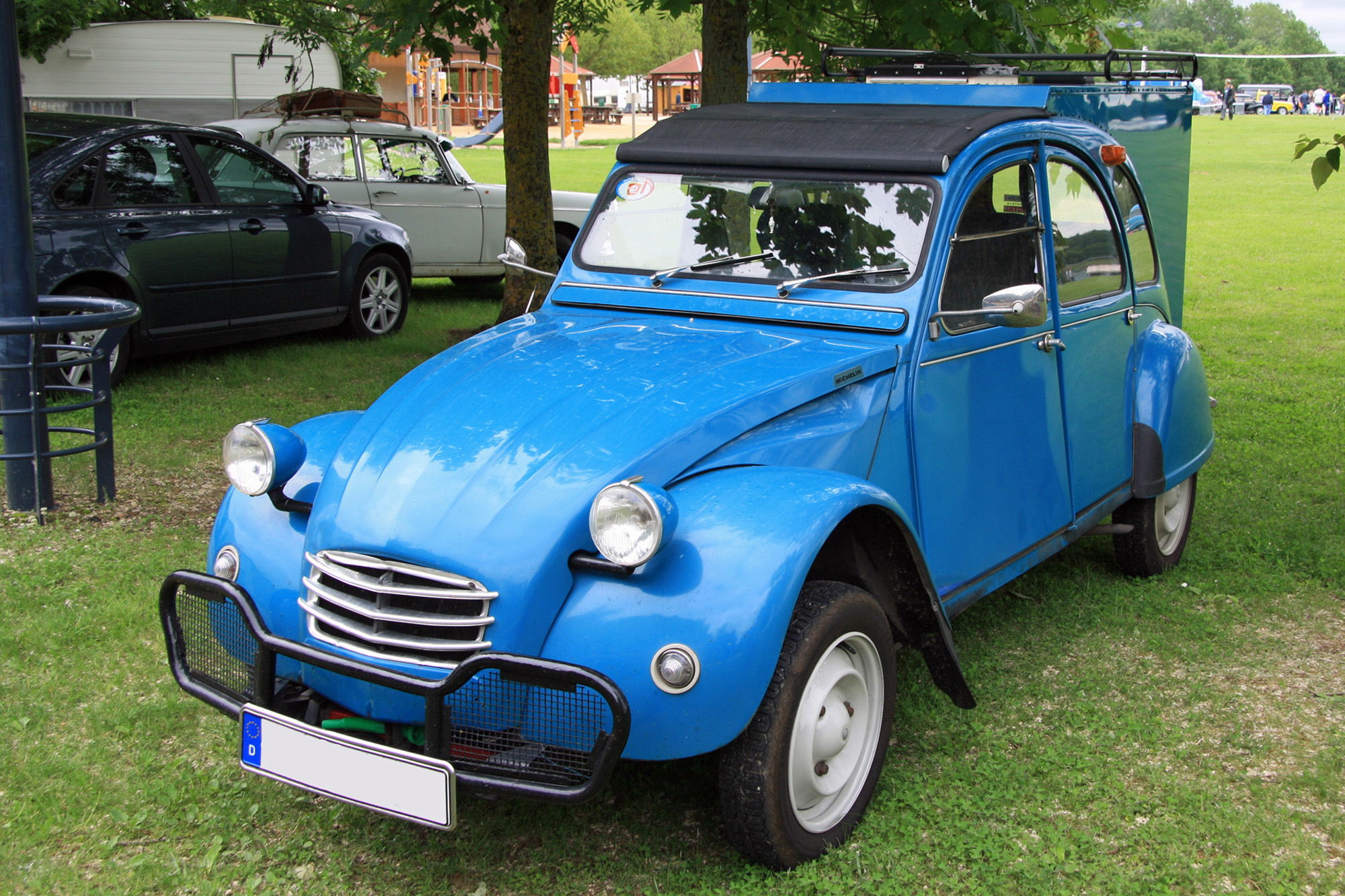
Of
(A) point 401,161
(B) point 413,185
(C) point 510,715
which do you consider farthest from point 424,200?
(C) point 510,715

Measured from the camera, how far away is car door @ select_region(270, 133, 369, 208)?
1135 cm

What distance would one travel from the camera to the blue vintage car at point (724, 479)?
2824mm

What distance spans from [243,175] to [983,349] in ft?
23.7

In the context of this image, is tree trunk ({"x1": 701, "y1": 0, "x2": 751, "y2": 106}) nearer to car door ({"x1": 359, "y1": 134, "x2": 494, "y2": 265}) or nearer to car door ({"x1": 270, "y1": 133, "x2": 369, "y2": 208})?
car door ({"x1": 270, "y1": 133, "x2": 369, "y2": 208})

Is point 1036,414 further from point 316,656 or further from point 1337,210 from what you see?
point 1337,210

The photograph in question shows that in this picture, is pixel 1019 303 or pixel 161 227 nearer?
pixel 1019 303

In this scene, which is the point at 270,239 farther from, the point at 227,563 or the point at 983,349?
the point at 983,349

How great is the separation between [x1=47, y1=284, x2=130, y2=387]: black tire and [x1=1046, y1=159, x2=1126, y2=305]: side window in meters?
5.93

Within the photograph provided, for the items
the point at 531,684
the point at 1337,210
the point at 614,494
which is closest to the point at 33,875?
the point at 531,684

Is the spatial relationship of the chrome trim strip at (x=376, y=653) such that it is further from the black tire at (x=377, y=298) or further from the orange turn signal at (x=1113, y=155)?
the black tire at (x=377, y=298)

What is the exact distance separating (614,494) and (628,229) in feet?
6.12

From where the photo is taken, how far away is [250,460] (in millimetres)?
3451

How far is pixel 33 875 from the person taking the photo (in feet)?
10.5

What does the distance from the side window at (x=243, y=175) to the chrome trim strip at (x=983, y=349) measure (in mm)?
6915
